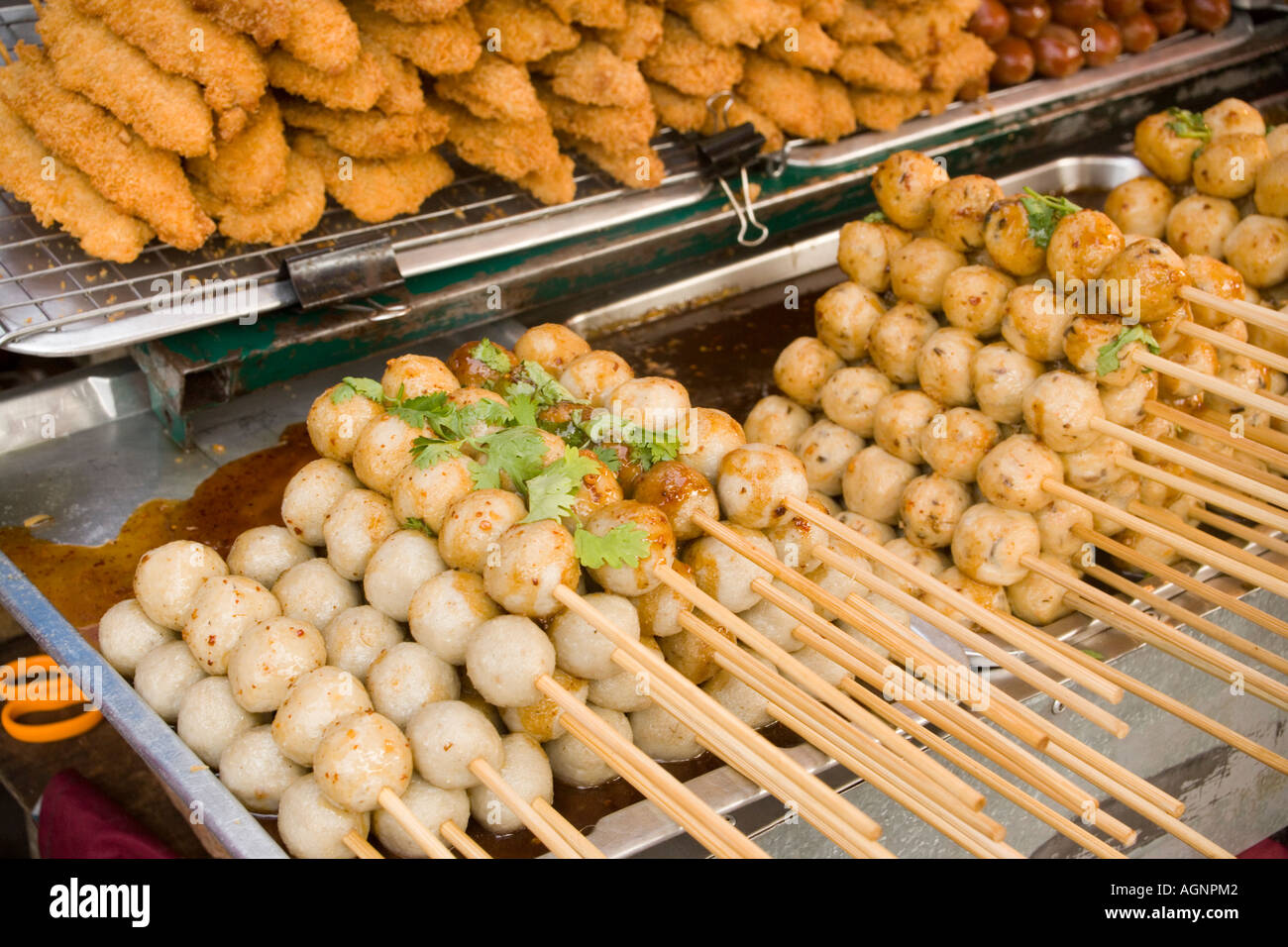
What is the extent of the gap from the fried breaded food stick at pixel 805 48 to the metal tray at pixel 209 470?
0.69m

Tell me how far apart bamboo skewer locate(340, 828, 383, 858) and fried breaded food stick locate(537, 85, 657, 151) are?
2.78 meters

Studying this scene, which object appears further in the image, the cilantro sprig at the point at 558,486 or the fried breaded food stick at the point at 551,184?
the fried breaded food stick at the point at 551,184

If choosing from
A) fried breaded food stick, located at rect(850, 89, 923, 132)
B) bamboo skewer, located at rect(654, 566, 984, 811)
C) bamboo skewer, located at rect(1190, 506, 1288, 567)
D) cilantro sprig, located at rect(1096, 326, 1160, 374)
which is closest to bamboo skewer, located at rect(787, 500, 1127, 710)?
bamboo skewer, located at rect(654, 566, 984, 811)

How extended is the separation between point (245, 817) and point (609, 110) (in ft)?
9.49

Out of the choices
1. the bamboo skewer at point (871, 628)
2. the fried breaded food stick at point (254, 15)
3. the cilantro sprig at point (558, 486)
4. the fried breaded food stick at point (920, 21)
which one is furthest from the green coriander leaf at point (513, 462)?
the fried breaded food stick at point (920, 21)

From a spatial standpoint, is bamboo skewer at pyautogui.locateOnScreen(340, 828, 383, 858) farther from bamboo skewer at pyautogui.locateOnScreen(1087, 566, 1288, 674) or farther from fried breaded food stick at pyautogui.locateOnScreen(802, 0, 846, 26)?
fried breaded food stick at pyautogui.locateOnScreen(802, 0, 846, 26)

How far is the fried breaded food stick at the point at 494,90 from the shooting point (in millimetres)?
3668

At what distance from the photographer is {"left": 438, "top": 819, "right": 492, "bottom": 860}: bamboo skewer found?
1868 mm

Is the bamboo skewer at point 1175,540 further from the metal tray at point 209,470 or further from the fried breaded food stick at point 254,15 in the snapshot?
the fried breaded food stick at point 254,15

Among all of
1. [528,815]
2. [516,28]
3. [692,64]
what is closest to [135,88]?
[516,28]

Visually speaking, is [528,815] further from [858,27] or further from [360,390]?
[858,27]

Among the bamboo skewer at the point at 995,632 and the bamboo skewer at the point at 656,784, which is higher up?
the bamboo skewer at the point at 995,632

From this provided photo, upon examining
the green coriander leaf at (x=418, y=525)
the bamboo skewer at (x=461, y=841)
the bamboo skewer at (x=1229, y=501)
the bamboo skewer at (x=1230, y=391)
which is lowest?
the bamboo skewer at (x=461, y=841)
